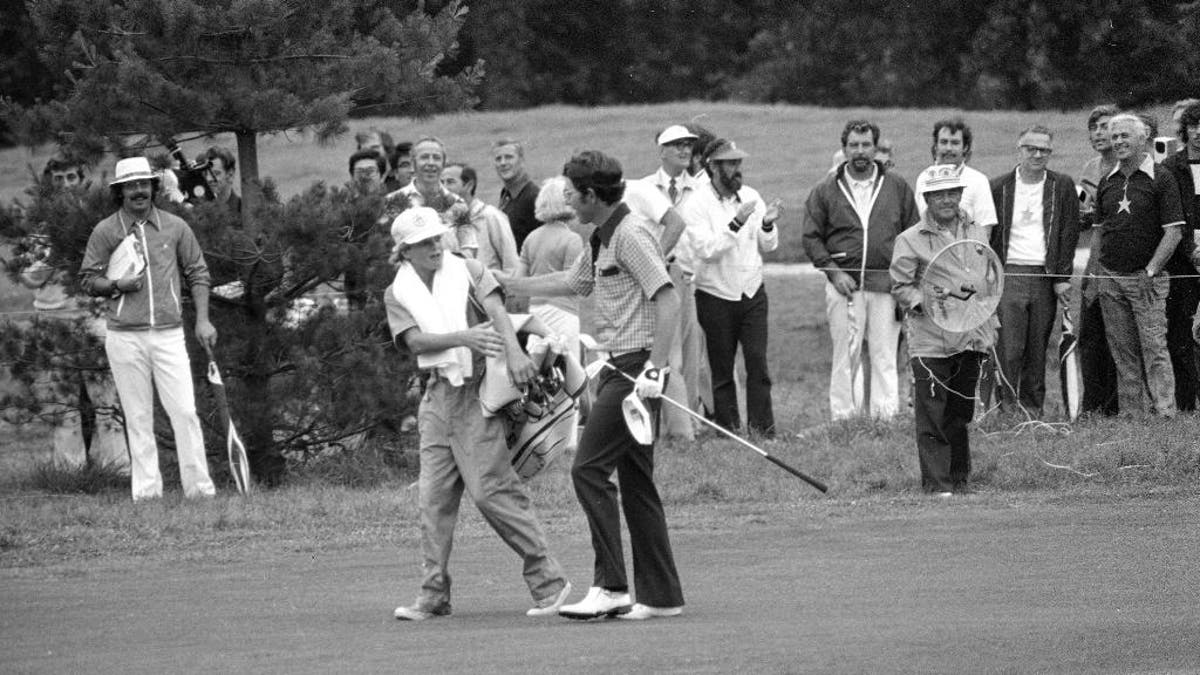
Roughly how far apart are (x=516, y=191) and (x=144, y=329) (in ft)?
12.3

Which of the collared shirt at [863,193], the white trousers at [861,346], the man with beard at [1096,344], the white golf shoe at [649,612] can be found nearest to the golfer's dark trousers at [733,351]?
the white trousers at [861,346]

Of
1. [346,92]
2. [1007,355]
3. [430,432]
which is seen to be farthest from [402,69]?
[430,432]

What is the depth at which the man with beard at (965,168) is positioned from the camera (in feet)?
48.9

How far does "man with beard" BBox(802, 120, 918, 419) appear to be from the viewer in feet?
50.8

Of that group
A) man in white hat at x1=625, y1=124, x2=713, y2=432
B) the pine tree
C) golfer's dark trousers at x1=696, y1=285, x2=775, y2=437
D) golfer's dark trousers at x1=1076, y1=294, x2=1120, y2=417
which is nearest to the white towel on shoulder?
the pine tree

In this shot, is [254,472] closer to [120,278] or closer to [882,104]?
[120,278]

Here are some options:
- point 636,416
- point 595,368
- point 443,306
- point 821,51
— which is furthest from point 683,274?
point 821,51

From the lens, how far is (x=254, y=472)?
1512 centimetres

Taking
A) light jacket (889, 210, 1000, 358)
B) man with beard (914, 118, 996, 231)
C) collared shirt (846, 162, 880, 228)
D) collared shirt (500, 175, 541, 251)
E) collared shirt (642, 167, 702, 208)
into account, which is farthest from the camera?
collared shirt (500, 175, 541, 251)

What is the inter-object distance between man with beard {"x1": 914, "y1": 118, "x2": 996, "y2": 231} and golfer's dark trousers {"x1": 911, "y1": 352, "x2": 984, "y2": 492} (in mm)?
2394

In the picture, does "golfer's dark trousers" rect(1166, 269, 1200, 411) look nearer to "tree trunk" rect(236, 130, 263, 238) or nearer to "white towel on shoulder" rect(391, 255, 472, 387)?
"white towel on shoulder" rect(391, 255, 472, 387)

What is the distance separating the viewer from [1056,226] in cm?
1516

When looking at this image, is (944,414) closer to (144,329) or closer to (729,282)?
(729,282)

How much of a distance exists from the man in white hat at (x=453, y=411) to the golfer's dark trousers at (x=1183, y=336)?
22.8 feet
